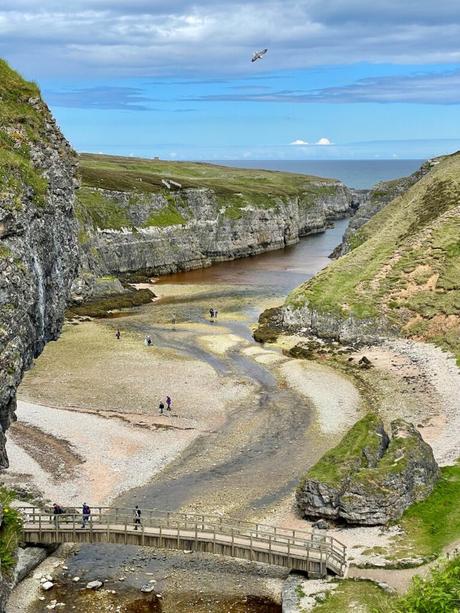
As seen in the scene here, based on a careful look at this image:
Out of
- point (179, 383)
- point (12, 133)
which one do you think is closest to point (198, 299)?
point (179, 383)

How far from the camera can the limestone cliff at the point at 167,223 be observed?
135 m

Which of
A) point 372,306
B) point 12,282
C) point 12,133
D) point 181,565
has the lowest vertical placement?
point 181,565

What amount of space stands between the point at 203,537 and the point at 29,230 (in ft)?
71.9

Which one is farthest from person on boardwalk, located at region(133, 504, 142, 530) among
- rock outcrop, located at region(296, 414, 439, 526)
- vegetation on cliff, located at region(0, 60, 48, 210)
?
vegetation on cliff, located at region(0, 60, 48, 210)

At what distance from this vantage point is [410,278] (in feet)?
317

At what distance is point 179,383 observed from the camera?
7144cm

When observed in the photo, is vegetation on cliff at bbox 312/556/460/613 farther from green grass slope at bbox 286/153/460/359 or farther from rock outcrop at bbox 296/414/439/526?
green grass slope at bbox 286/153/460/359

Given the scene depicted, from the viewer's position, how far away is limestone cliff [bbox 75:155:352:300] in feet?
443

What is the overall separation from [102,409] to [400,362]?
33294mm

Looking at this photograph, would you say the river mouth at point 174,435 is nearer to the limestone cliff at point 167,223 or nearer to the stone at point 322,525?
the stone at point 322,525

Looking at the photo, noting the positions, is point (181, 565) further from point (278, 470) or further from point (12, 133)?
point (12, 133)

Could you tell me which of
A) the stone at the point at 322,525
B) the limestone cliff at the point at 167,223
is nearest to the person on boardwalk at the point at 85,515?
the stone at the point at 322,525

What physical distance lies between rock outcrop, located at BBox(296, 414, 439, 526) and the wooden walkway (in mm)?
2557

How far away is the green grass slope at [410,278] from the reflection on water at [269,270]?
20.9 m
